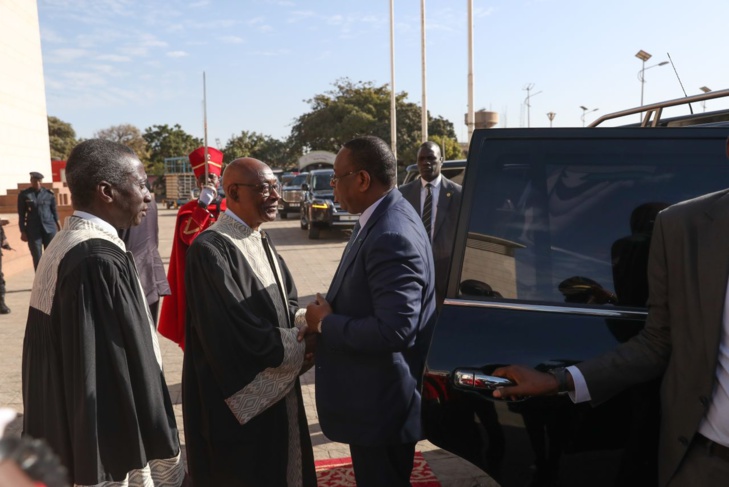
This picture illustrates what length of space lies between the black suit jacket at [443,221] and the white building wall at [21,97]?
17.1 m

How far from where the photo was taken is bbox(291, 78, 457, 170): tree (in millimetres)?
47438

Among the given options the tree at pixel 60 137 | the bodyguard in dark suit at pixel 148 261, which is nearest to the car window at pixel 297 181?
the bodyguard in dark suit at pixel 148 261

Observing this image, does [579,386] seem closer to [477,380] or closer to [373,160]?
[477,380]

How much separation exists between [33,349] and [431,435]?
146 cm

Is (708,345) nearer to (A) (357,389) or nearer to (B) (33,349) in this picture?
(A) (357,389)

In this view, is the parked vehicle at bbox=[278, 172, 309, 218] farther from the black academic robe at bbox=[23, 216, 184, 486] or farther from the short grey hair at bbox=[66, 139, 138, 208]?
the black academic robe at bbox=[23, 216, 184, 486]

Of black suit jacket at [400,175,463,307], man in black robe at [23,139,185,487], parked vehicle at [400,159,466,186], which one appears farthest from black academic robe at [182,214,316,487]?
parked vehicle at [400,159,466,186]

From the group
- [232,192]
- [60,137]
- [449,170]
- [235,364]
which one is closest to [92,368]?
[235,364]

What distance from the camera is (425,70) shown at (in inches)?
898

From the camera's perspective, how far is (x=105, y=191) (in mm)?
2174

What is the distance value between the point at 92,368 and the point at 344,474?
220cm

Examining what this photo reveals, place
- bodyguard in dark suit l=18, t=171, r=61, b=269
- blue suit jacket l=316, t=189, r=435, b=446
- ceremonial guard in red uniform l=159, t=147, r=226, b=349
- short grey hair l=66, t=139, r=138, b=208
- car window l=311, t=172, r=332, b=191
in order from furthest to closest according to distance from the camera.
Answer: car window l=311, t=172, r=332, b=191 < bodyguard in dark suit l=18, t=171, r=61, b=269 < ceremonial guard in red uniform l=159, t=147, r=226, b=349 < blue suit jacket l=316, t=189, r=435, b=446 < short grey hair l=66, t=139, r=138, b=208

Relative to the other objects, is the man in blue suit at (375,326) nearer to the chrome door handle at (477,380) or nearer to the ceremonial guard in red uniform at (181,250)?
the chrome door handle at (477,380)

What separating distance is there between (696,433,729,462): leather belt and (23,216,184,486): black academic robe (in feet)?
5.63
